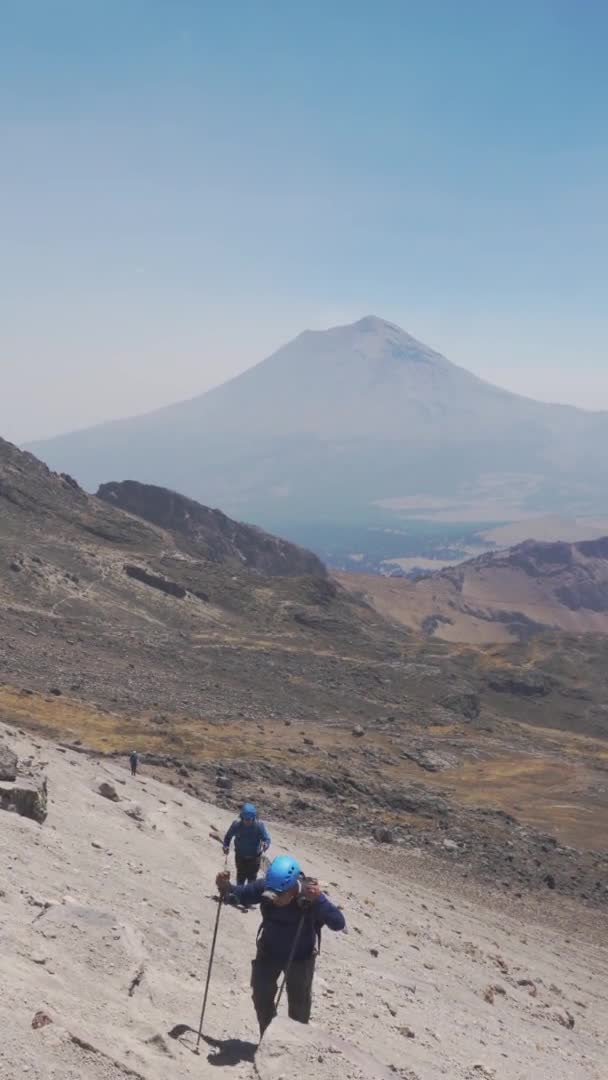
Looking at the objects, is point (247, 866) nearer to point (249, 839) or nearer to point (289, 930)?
point (249, 839)

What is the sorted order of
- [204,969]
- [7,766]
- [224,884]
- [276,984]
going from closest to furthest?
[276,984], [224,884], [204,969], [7,766]

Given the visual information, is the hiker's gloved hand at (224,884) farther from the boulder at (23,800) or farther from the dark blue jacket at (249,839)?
the boulder at (23,800)

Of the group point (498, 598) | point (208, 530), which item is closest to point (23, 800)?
point (208, 530)

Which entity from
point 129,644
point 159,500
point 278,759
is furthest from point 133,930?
point 159,500

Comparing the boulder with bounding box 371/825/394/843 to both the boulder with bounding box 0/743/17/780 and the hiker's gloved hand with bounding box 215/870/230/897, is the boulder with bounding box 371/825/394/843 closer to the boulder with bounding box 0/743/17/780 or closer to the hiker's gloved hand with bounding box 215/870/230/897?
the boulder with bounding box 0/743/17/780

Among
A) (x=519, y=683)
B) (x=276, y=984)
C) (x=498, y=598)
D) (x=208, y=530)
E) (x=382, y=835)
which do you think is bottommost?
(x=519, y=683)

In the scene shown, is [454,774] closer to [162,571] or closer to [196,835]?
[196,835]

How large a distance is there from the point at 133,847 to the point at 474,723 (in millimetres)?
44479

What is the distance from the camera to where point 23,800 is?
12383 mm

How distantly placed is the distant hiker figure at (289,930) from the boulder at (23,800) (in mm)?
6089

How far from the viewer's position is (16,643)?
45000 millimetres

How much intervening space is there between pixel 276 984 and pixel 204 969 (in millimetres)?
2380

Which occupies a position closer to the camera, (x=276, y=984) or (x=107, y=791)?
(x=276, y=984)

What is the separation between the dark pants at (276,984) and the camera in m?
7.21
